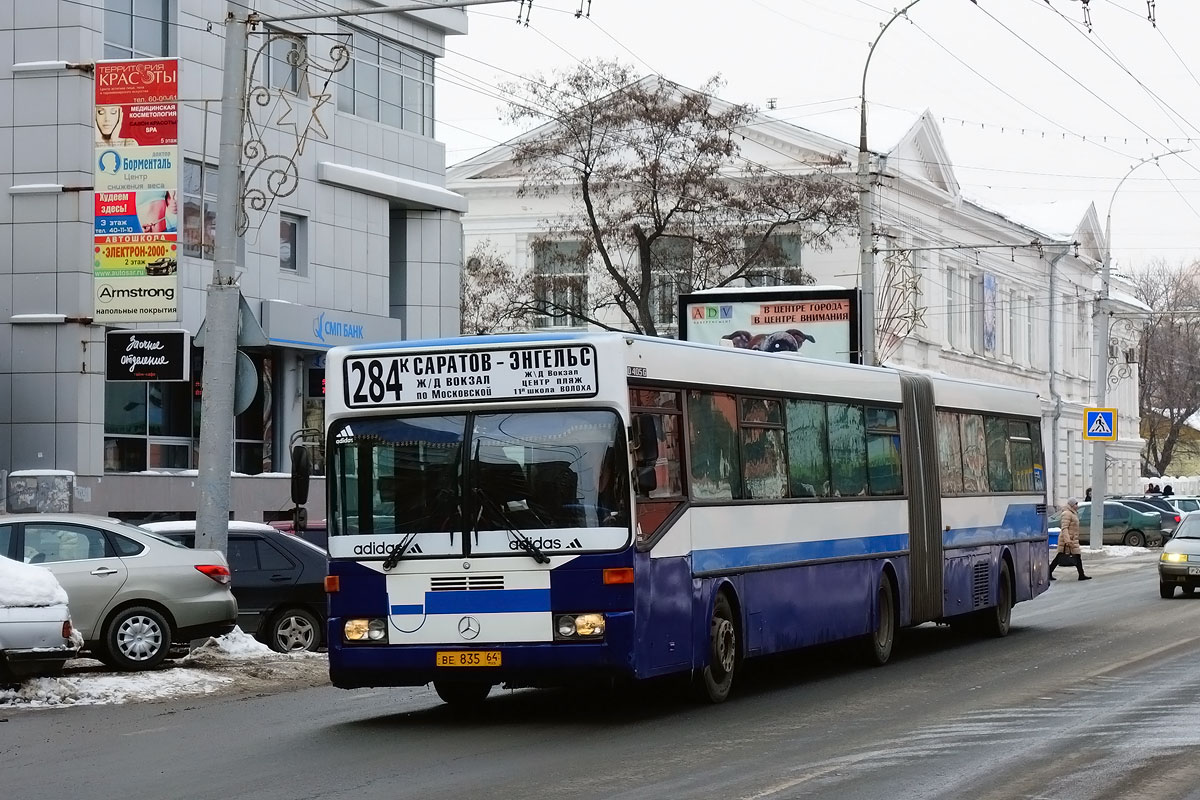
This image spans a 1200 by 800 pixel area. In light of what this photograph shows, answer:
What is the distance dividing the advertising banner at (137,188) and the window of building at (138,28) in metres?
6.57

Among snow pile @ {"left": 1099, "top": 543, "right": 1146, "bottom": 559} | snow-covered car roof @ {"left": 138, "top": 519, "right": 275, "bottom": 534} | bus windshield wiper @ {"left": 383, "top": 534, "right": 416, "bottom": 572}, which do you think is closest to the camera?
bus windshield wiper @ {"left": 383, "top": 534, "right": 416, "bottom": 572}

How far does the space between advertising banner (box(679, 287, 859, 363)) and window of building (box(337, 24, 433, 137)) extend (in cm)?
675

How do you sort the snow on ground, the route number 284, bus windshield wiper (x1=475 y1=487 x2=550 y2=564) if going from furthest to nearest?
1. the snow on ground
2. the route number 284
3. bus windshield wiper (x1=475 y1=487 x2=550 y2=564)

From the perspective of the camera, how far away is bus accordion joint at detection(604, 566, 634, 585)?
1290 cm

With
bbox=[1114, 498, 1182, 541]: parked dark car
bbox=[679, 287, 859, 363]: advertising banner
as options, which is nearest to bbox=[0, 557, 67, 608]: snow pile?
bbox=[679, 287, 859, 363]: advertising banner

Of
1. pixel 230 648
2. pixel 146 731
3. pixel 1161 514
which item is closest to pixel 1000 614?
pixel 230 648

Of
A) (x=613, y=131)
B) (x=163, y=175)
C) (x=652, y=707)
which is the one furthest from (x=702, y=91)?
(x=652, y=707)

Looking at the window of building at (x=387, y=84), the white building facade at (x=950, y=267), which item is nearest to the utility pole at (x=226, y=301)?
the window of building at (x=387, y=84)

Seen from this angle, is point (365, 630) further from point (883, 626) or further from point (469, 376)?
point (883, 626)

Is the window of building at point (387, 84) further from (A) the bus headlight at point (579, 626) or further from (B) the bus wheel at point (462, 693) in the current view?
(A) the bus headlight at point (579, 626)

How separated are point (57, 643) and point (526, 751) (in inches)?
182

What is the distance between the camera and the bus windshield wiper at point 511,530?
12969mm

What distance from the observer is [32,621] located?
14719 mm

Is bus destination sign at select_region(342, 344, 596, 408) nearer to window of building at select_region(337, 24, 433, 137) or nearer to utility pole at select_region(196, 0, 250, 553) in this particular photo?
utility pole at select_region(196, 0, 250, 553)
